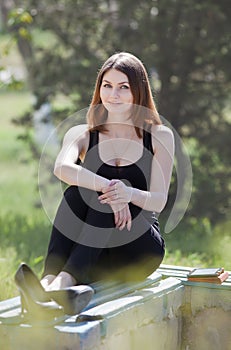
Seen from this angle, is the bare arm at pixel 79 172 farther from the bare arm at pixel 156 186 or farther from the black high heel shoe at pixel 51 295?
the black high heel shoe at pixel 51 295

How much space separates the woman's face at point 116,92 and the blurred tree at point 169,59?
3.59 m

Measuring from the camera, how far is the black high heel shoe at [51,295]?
3.02 m

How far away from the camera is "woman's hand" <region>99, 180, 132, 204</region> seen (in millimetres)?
3623

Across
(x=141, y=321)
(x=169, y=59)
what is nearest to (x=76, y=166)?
(x=141, y=321)

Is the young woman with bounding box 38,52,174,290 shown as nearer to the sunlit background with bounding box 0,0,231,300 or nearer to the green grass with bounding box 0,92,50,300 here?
the green grass with bounding box 0,92,50,300

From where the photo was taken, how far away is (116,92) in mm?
3859

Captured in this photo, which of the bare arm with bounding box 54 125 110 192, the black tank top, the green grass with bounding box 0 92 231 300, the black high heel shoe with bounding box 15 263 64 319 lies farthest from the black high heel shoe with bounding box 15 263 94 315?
the green grass with bounding box 0 92 231 300

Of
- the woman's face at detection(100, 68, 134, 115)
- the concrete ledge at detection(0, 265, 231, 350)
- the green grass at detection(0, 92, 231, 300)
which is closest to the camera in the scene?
the concrete ledge at detection(0, 265, 231, 350)

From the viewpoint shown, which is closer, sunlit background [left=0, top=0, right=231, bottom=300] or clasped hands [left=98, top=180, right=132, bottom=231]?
clasped hands [left=98, top=180, right=132, bottom=231]

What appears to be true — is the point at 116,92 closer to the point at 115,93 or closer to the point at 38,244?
the point at 115,93

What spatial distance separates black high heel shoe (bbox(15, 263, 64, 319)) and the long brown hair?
1.18 meters

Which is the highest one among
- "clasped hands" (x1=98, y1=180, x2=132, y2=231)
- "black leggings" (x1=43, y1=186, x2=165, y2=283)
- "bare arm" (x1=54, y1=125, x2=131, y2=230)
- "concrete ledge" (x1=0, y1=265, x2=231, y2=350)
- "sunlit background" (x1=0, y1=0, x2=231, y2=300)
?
"sunlit background" (x1=0, y1=0, x2=231, y2=300)

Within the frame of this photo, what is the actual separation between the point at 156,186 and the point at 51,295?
961 millimetres

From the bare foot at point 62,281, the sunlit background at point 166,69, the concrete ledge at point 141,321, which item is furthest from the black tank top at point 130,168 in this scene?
the sunlit background at point 166,69
